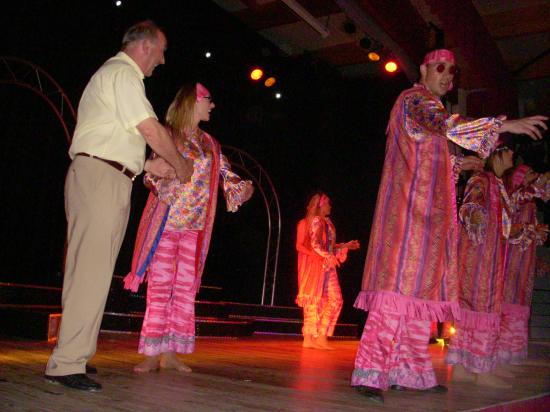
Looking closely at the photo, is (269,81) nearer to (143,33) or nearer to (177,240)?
(177,240)

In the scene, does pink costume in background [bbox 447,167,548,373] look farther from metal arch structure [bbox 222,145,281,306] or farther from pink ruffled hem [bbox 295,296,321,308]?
metal arch structure [bbox 222,145,281,306]

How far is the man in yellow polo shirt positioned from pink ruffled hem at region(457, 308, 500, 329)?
2.23m

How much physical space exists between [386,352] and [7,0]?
5.68 m

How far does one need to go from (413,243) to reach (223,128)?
7082 millimetres

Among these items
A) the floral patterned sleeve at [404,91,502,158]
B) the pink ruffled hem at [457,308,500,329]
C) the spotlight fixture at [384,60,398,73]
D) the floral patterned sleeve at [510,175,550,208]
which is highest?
the spotlight fixture at [384,60,398,73]

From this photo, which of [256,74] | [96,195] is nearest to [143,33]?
[96,195]

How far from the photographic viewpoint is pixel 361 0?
6496mm

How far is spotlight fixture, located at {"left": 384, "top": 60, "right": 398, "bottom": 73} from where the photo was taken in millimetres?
8622

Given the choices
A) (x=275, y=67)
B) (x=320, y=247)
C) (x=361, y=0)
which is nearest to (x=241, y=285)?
(x=275, y=67)

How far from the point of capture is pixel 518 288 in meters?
5.12

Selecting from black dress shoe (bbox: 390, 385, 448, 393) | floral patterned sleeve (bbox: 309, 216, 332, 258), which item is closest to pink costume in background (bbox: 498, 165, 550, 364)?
floral patterned sleeve (bbox: 309, 216, 332, 258)

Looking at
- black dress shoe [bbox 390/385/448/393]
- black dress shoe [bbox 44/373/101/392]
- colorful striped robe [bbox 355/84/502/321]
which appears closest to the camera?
black dress shoe [bbox 44/373/101/392]

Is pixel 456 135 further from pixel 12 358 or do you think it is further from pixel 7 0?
pixel 7 0

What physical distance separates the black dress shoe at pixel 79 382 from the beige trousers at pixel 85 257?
3cm
